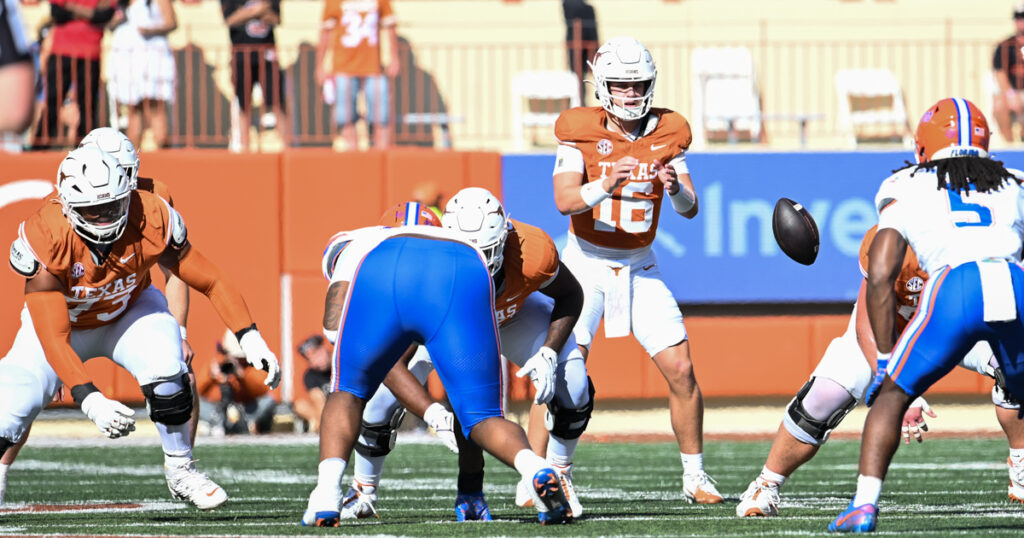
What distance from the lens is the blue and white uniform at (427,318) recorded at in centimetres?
472

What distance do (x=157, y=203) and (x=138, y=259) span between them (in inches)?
9.1

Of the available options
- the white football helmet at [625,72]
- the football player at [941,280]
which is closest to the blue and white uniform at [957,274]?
the football player at [941,280]

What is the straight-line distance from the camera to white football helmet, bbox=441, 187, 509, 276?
5.11 metres

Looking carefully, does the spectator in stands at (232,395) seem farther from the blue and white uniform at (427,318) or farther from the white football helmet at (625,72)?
the blue and white uniform at (427,318)

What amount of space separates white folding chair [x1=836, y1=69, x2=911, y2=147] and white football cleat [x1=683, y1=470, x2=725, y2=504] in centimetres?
771

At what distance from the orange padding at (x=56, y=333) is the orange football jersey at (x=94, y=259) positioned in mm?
108

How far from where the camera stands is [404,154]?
39.1ft

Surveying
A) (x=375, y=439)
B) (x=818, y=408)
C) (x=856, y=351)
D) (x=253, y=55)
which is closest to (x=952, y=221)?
(x=856, y=351)

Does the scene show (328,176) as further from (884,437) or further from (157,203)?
(884,437)

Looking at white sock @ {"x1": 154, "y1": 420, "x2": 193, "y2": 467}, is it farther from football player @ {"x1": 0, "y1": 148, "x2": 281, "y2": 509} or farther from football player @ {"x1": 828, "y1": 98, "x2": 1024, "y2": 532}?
football player @ {"x1": 828, "y1": 98, "x2": 1024, "y2": 532}

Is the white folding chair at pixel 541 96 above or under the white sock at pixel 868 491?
above

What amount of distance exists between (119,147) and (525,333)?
Result: 6.01ft

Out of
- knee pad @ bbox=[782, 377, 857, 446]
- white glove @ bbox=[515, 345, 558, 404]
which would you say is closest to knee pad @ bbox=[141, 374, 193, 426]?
white glove @ bbox=[515, 345, 558, 404]

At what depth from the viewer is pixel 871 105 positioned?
540 inches
